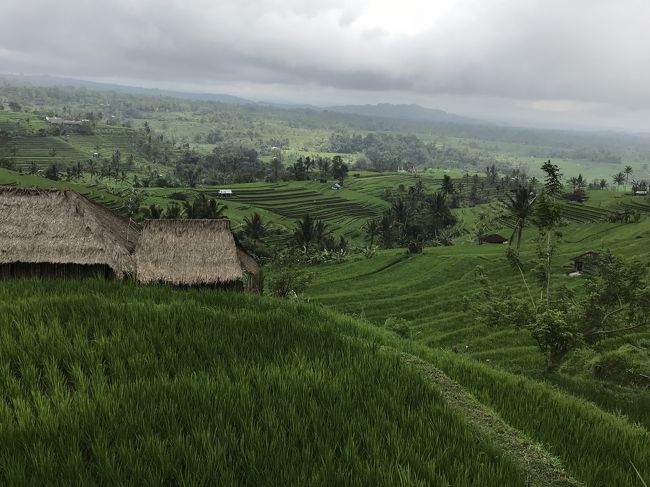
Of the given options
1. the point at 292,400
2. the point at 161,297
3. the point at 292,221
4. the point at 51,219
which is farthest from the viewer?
the point at 292,221

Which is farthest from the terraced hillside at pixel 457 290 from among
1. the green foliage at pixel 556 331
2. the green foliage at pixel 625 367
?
the green foliage at pixel 625 367

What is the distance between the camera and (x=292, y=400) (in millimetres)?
4922

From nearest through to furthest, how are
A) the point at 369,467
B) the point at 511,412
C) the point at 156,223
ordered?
the point at 369,467 → the point at 511,412 → the point at 156,223

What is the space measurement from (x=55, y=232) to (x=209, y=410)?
13817 millimetres

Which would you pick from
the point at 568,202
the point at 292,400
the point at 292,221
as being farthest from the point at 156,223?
the point at 568,202

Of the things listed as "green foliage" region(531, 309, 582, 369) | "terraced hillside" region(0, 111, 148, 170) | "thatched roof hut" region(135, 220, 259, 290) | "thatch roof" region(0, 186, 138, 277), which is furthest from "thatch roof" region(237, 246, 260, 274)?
"terraced hillside" region(0, 111, 148, 170)

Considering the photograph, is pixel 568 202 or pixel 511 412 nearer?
pixel 511 412

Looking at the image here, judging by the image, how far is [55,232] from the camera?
50.7ft

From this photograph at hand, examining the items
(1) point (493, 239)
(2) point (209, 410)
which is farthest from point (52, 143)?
(2) point (209, 410)

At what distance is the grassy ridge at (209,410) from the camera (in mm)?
3717

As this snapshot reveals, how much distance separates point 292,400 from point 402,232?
79.4 meters

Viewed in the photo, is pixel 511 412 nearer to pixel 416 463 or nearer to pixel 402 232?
pixel 416 463

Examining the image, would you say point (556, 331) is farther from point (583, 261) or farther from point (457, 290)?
point (583, 261)

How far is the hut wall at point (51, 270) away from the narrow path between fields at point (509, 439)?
12755 mm
